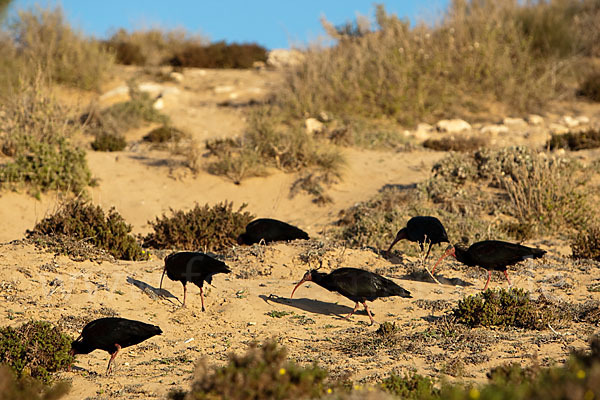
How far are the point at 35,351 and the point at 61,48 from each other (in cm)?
1629

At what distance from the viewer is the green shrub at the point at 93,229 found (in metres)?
7.94

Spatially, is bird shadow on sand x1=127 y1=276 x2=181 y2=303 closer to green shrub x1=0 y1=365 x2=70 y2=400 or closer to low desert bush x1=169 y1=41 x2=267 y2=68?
green shrub x1=0 y1=365 x2=70 y2=400

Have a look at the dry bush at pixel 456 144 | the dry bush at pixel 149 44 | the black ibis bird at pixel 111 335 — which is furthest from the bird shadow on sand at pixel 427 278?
the dry bush at pixel 149 44

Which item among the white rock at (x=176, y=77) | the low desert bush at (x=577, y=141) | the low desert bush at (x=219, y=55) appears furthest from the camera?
the low desert bush at (x=219, y=55)

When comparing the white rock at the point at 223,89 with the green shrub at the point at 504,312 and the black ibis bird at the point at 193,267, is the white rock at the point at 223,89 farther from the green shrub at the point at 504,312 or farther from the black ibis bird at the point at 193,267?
the green shrub at the point at 504,312

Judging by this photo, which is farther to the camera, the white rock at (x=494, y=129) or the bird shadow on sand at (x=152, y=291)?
the white rock at (x=494, y=129)

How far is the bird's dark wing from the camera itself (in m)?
6.82

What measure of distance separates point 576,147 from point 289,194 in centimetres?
650

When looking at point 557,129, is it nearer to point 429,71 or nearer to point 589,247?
point 429,71

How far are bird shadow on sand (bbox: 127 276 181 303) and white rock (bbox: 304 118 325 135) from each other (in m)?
8.84

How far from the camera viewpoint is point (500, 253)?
269 inches

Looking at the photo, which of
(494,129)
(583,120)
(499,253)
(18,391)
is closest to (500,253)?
(499,253)

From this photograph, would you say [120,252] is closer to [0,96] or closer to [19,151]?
[19,151]

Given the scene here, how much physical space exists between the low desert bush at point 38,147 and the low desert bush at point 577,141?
9.85 m
